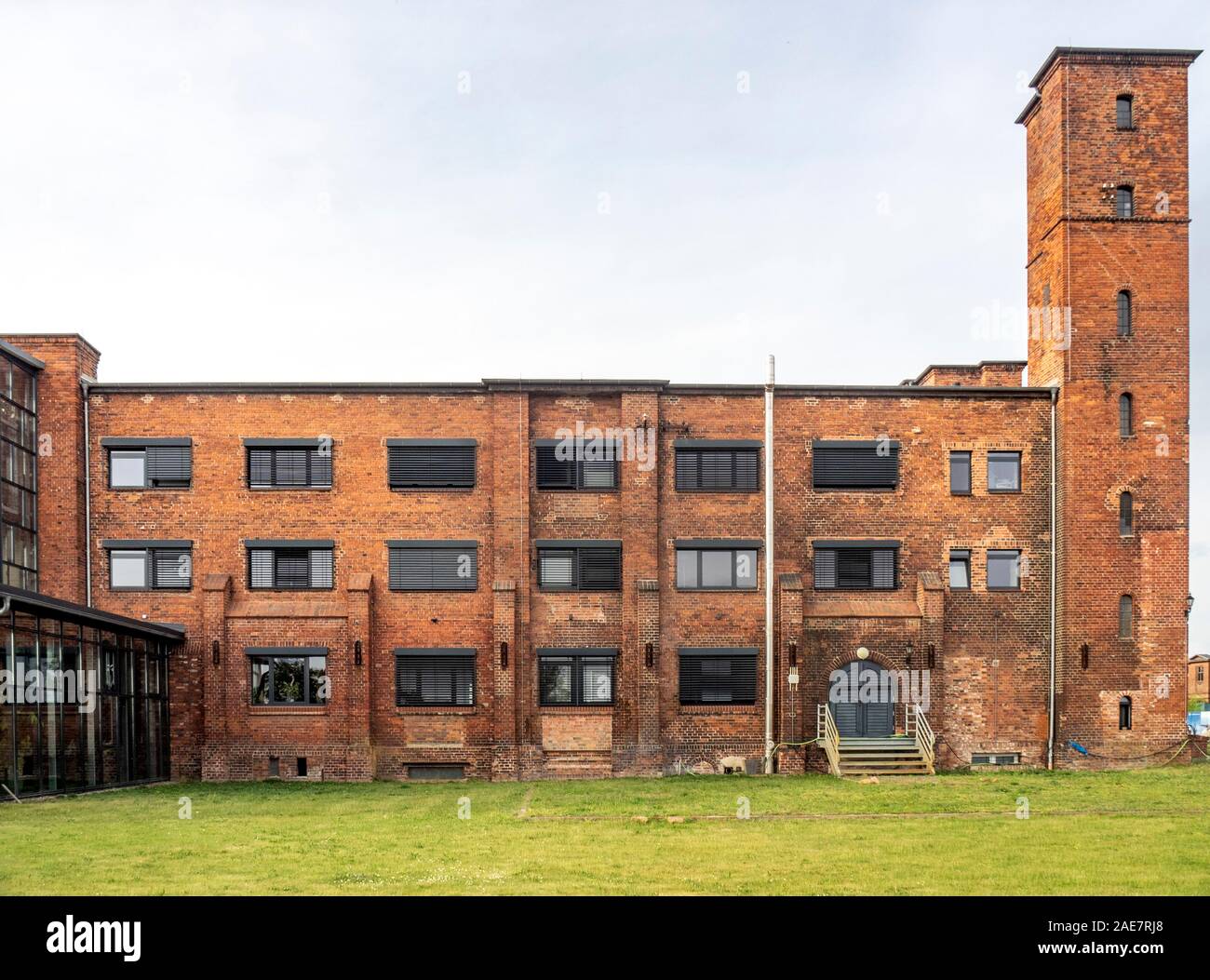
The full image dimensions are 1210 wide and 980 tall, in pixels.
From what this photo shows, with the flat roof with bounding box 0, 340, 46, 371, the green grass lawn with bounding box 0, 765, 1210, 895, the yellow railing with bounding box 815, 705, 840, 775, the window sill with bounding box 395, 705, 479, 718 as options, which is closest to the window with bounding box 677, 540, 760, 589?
the yellow railing with bounding box 815, 705, 840, 775

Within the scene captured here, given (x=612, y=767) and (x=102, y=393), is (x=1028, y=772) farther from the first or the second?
(x=102, y=393)

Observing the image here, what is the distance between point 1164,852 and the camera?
1488cm

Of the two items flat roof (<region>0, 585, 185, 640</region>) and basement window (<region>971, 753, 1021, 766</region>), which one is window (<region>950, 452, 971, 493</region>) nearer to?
basement window (<region>971, 753, 1021, 766</region>)

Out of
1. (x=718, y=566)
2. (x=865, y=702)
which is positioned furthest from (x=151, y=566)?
(x=865, y=702)

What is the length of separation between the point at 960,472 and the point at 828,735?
7800mm

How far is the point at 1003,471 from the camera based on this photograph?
97.7 feet

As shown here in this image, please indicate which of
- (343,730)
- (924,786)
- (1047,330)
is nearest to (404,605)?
(343,730)

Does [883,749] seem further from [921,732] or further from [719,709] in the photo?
[719,709]

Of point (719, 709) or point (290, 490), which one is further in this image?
point (290, 490)

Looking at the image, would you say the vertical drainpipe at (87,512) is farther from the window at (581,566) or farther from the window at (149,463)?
the window at (581,566)

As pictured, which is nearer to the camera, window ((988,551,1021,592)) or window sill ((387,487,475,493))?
window sill ((387,487,475,493))

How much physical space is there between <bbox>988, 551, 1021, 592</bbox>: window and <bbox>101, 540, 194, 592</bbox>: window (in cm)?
2062

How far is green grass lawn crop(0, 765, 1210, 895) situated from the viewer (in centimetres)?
1297

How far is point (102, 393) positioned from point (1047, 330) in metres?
24.6
